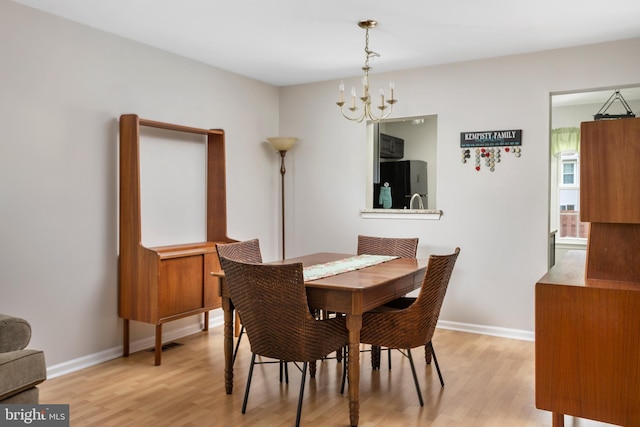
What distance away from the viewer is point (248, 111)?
206 inches

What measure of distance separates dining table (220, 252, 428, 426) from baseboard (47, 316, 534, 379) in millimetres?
1225

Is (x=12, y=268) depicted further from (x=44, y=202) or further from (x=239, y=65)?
(x=239, y=65)

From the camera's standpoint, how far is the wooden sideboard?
81.3 inches

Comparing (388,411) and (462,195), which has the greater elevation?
(462,195)

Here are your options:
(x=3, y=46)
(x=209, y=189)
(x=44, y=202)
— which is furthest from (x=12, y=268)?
(x=209, y=189)

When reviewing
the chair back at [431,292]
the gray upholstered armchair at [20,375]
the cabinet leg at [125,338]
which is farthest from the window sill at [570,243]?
the gray upholstered armchair at [20,375]

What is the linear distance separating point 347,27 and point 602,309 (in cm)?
256

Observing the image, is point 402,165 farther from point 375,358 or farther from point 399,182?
point 375,358

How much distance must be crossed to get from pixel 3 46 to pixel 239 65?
2017mm

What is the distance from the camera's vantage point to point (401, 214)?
498 cm

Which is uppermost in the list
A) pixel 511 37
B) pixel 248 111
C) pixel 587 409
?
pixel 511 37

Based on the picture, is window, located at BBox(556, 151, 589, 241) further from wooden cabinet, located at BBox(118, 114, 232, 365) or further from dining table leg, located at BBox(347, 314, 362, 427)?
dining table leg, located at BBox(347, 314, 362, 427)

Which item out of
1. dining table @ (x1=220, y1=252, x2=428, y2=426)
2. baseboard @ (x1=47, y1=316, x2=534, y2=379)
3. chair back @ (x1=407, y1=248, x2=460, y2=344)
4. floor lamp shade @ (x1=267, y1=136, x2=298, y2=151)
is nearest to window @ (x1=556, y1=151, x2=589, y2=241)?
baseboard @ (x1=47, y1=316, x2=534, y2=379)

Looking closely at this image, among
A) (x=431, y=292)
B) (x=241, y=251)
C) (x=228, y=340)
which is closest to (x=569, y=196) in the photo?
(x=431, y=292)
